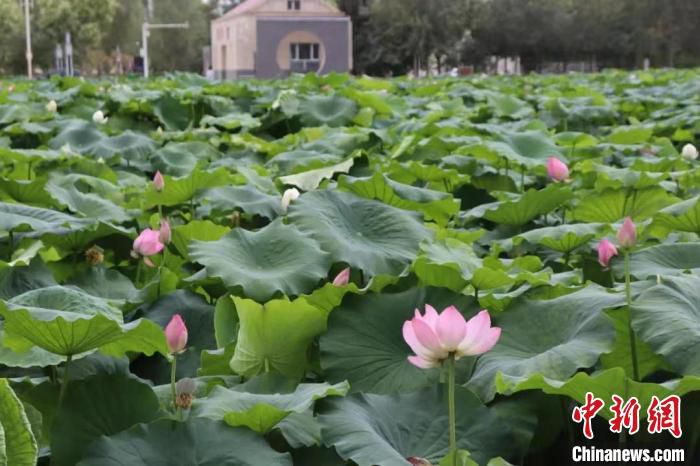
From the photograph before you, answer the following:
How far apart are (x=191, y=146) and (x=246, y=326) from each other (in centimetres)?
232

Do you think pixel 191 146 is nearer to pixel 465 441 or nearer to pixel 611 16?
pixel 465 441

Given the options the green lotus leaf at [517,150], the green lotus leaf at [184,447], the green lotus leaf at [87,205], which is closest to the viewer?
the green lotus leaf at [184,447]

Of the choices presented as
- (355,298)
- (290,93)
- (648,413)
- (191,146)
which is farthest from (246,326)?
(290,93)

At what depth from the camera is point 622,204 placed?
6.48ft

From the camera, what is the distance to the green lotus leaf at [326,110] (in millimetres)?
4098

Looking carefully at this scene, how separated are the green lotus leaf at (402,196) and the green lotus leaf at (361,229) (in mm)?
166

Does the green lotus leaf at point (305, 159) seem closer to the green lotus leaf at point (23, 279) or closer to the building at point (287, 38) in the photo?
the green lotus leaf at point (23, 279)

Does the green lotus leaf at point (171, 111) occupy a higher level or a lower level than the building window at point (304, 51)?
lower

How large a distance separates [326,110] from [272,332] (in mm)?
3176

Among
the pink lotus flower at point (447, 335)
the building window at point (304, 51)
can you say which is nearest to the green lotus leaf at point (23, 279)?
the pink lotus flower at point (447, 335)

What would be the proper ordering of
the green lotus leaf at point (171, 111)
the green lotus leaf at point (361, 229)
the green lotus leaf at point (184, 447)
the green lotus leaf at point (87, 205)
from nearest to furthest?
the green lotus leaf at point (184, 447)
the green lotus leaf at point (361, 229)
the green lotus leaf at point (87, 205)
the green lotus leaf at point (171, 111)

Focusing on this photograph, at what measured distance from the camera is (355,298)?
3.64 ft

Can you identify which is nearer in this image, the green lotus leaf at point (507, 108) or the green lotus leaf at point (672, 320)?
the green lotus leaf at point (672, 320)

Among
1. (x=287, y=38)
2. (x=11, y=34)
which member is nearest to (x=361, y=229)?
(x=11, y=34)
